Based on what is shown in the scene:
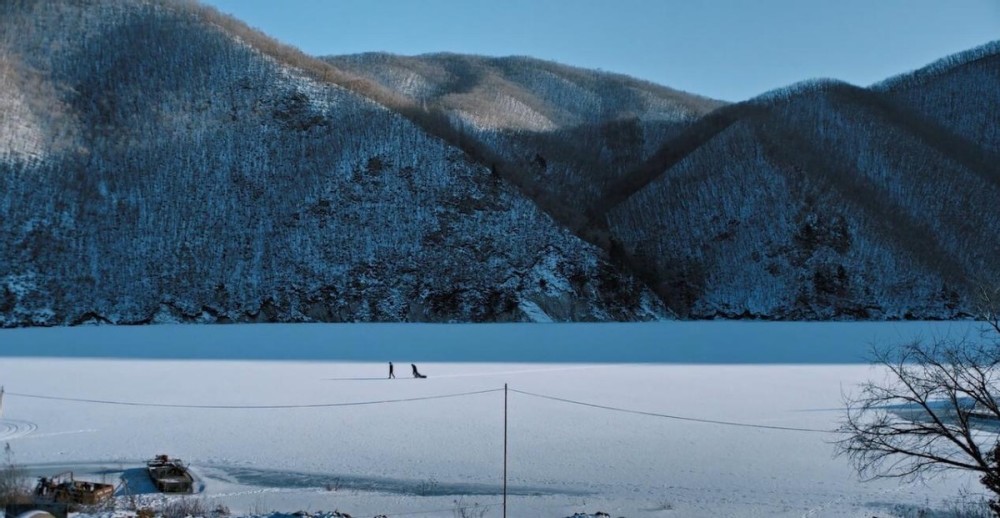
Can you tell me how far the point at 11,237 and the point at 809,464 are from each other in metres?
47.2

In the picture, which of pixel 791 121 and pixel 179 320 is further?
pixel 791 121

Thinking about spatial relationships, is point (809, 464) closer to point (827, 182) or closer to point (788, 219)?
point (788, 219)

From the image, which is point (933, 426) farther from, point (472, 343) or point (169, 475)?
point (472, 343)

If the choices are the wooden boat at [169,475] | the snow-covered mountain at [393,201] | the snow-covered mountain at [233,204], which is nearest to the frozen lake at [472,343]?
the snow-covered mountain at [233,204]

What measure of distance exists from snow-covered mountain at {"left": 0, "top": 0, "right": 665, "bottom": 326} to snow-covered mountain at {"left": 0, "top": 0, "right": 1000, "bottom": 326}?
0.53 feet

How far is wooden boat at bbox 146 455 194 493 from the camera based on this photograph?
955 centimetres

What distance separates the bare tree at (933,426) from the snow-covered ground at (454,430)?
507mm

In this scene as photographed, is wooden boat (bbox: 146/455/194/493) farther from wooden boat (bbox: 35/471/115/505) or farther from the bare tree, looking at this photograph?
the bare tree

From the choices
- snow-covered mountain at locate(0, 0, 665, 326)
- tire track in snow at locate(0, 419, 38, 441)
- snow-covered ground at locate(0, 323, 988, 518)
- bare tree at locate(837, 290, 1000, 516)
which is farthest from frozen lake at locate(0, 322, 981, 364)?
tire track in snow at locate(0, 419, 38, 441)

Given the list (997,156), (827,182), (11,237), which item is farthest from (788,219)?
(11,237)

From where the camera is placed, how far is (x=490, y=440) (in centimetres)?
1245

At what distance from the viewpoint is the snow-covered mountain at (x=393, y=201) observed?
46.8m

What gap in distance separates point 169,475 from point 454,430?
486 centimetres

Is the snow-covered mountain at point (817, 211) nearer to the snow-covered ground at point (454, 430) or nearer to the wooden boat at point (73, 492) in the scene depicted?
the snow-covered ground at point (454, 430)
